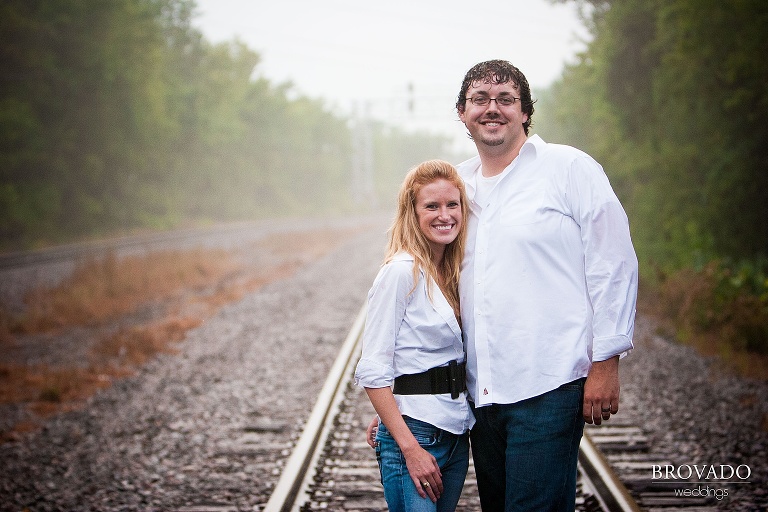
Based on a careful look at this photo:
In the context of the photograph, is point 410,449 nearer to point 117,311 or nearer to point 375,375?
point 375,375

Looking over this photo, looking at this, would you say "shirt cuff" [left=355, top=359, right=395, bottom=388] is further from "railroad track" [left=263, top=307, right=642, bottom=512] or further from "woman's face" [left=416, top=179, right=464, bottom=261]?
"railroad track" [left=263, top=307, right=642, bottom=512]

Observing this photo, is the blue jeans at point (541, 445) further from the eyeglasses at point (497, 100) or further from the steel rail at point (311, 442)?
the steel rail at point (311, 442)

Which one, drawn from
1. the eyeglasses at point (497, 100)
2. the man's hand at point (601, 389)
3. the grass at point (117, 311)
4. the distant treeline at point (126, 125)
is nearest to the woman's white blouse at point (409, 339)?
the man's hand at point (601, 389)

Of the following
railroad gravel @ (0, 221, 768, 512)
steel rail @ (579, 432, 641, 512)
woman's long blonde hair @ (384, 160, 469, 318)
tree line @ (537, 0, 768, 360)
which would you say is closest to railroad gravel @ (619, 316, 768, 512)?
railroad gravel @ (0, 221, 768, 512)

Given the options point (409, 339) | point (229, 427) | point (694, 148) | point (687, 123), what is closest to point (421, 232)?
point (409, 339)

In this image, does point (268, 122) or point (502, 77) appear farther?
point (268, 122)

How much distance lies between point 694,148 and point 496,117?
32.2ft

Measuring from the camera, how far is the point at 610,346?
7.31ft

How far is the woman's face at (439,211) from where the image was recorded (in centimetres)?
249

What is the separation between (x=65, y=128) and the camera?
2998 centimetres

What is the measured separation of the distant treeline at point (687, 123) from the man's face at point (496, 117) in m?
8.33

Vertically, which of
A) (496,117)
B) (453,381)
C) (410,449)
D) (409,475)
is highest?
(496,117)

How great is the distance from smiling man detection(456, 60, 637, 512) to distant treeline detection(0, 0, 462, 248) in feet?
84.3

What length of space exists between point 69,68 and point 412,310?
31343 mm
